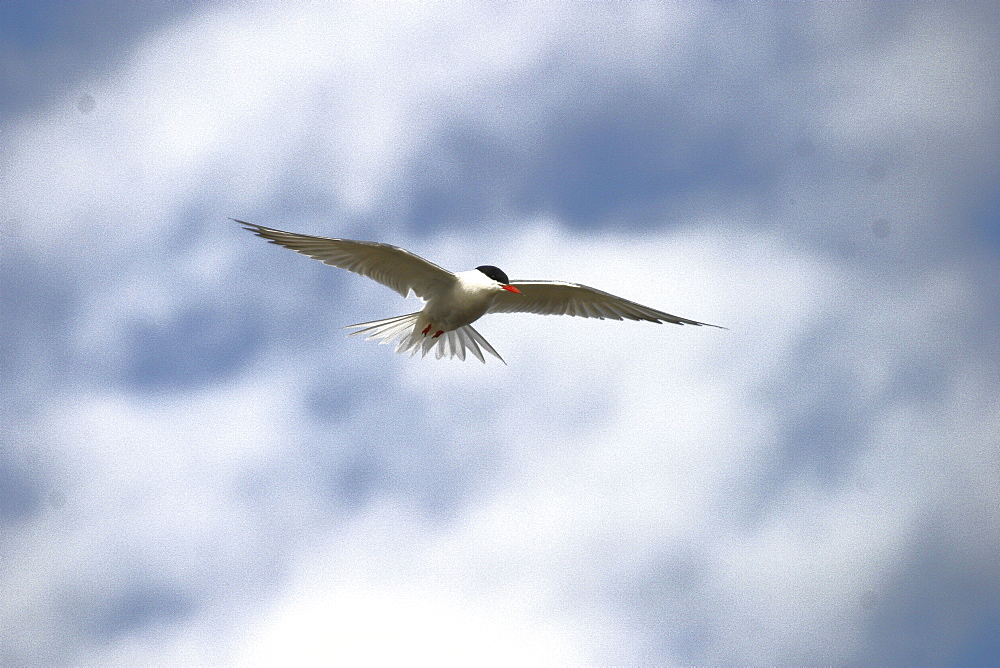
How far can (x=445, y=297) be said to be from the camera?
606 inches

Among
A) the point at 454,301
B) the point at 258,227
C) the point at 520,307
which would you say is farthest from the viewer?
the point at 520,307

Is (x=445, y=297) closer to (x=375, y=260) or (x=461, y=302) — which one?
(x=461, y=302)

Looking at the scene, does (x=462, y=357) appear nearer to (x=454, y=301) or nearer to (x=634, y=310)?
(x=454, y=301)

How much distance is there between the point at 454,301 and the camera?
602 inches

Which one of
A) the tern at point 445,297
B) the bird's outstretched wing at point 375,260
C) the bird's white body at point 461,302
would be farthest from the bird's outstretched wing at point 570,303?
the bird's outstretched wing at point 375,260

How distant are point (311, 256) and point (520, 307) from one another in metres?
3.65

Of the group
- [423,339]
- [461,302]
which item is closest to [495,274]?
[461,302]

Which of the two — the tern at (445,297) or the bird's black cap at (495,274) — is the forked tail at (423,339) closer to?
the tern at (445,297)


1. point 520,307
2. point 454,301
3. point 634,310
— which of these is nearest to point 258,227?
point 454,301

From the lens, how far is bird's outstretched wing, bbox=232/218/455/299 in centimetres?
1449

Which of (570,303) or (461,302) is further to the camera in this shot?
(570,303)

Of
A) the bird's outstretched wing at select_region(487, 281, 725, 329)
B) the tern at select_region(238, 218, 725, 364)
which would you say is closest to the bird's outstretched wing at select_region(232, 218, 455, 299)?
the tern at select_region(238, 218, 725, 364)

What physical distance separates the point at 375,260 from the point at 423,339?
1.62m

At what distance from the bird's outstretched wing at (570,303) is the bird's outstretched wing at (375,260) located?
1.35 meters
